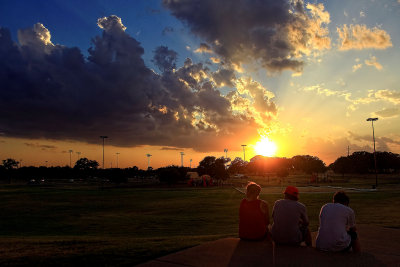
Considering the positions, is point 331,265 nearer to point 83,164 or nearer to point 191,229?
point 191,229

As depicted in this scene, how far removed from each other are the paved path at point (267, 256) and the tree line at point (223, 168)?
77.2 m

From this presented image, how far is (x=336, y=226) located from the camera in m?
6.40

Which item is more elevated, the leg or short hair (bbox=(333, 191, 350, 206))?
short hair (bbox=(333, 191, 350, 206))

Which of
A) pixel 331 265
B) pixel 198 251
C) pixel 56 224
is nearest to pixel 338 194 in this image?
pixel 331 265

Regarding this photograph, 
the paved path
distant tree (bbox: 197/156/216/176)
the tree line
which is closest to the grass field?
the paved path

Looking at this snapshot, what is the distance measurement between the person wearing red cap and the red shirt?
0.29 meters

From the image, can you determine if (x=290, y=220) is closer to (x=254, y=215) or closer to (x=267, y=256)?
(x=254, y=215)

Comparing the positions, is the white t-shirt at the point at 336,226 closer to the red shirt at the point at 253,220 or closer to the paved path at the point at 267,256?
the paved path at the point at 267,256

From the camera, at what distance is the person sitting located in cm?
638

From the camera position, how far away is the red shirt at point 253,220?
23.4 ft

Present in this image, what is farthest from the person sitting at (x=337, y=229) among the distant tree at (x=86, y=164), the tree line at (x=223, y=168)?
the distant tree at (x=86, y=164)

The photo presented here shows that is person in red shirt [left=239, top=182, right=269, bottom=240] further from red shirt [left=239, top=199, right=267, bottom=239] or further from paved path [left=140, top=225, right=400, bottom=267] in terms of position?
paved path [left=140, top=225, right=400, bottom=267]

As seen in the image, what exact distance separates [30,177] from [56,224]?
159 metres

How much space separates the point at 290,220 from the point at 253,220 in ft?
2.60
